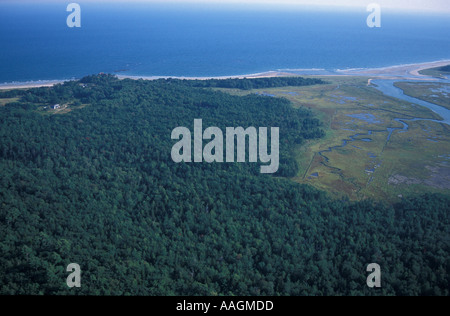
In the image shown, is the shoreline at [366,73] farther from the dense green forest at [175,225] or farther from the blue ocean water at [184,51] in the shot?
the dense green forest at [175,225]

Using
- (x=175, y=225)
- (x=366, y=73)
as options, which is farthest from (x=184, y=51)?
(x=175, y=225)

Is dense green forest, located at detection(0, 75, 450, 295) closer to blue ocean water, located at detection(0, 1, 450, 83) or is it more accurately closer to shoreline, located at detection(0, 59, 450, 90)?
shoreline, located at detection(0, 59, 450, 90)

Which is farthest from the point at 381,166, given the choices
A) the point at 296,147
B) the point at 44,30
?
the point at 44,30

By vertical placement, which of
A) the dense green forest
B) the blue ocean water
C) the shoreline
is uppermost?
the blue ocean water

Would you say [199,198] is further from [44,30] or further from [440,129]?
[44,30]

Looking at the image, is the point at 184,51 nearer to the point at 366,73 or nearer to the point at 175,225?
the point at 366,73

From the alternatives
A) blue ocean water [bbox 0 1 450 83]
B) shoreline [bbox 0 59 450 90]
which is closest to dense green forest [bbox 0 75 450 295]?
shoreline [bbox 0 59 450 90]

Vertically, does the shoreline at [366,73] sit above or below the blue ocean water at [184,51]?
below

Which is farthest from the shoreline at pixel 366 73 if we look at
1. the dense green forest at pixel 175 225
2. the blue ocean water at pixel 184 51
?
the dense green forest at pixel 175 225
